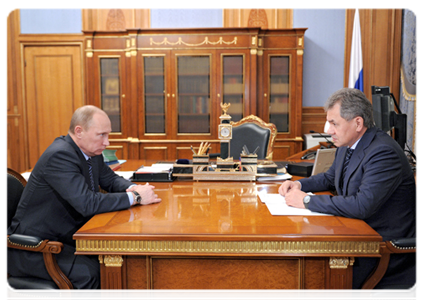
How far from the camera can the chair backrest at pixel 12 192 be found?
1.81m

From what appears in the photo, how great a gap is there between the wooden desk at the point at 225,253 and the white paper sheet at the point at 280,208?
5 cm

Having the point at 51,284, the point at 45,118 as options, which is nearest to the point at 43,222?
the point at 51,284

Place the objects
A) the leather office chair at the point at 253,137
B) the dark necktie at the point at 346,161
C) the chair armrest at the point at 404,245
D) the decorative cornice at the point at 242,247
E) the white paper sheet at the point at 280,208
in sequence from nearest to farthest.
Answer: the decorative cornice at the point at 242,247 < the chair armrest at the point at 404,245 < the white paper sheet at the point at 280,208 < the dark necktie at the point at 346,161 < the leather office chair at the point at 253,137

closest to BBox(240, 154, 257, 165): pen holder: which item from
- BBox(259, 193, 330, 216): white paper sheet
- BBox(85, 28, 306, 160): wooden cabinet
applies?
BBox(259, 193, 330, 216): white paper sheet

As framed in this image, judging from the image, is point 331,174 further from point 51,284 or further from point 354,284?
point 51,284

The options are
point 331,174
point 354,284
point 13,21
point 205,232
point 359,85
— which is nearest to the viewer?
point 205,232

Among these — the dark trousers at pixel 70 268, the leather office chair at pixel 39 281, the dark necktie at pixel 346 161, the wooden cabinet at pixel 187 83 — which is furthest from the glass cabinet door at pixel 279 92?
the leather office chair at pixel 39 281

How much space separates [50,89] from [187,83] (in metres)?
2.10

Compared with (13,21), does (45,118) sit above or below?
below

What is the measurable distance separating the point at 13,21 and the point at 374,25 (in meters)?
5.18

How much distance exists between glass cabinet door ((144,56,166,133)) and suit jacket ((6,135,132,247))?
3332 mm

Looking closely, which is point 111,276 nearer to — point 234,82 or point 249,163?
point 249,163

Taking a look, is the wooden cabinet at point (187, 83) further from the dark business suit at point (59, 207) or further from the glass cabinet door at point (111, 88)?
the dark business suit at point (59, 207)

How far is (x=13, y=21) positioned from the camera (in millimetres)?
5445
